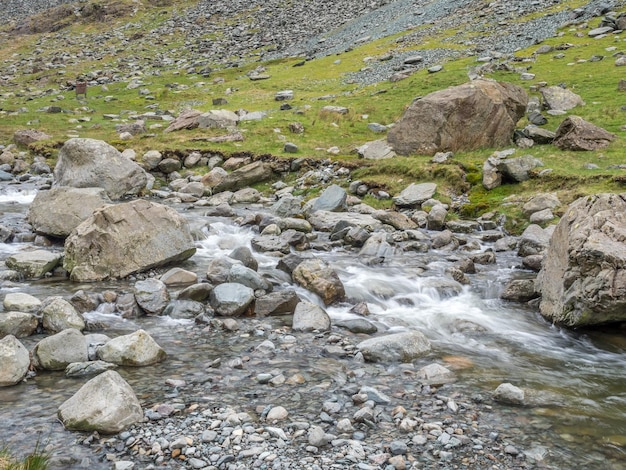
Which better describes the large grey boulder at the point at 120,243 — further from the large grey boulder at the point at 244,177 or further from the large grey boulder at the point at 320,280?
the large grey boulder at the point at 244,177

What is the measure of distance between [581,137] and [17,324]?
23.4 m

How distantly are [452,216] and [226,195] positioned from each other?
1079 centimetres

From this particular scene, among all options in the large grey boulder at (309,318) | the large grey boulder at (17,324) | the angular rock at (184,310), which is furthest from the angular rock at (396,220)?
the large grey boulder at (17,324)

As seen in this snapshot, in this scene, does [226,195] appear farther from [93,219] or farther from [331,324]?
[331,324]

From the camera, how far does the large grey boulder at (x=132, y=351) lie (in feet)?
29.0

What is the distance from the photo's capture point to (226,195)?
83.5 feet

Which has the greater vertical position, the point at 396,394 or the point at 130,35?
the point at 130,35

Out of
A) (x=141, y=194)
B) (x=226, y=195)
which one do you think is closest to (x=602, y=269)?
(x=226, y=195)

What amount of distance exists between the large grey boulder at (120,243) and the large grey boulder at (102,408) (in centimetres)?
689

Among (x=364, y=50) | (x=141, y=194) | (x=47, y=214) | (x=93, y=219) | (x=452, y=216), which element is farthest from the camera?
(x=364, y=50)

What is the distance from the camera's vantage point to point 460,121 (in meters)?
26.0

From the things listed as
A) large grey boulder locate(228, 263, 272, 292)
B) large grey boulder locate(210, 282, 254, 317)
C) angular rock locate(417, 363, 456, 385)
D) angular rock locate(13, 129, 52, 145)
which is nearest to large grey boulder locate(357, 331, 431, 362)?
angular rock locate(417, 363, 456, 385)

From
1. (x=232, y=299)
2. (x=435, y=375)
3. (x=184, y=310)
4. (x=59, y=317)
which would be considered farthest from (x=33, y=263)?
(x=435, y=375)

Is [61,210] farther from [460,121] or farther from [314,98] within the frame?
[314,98]
